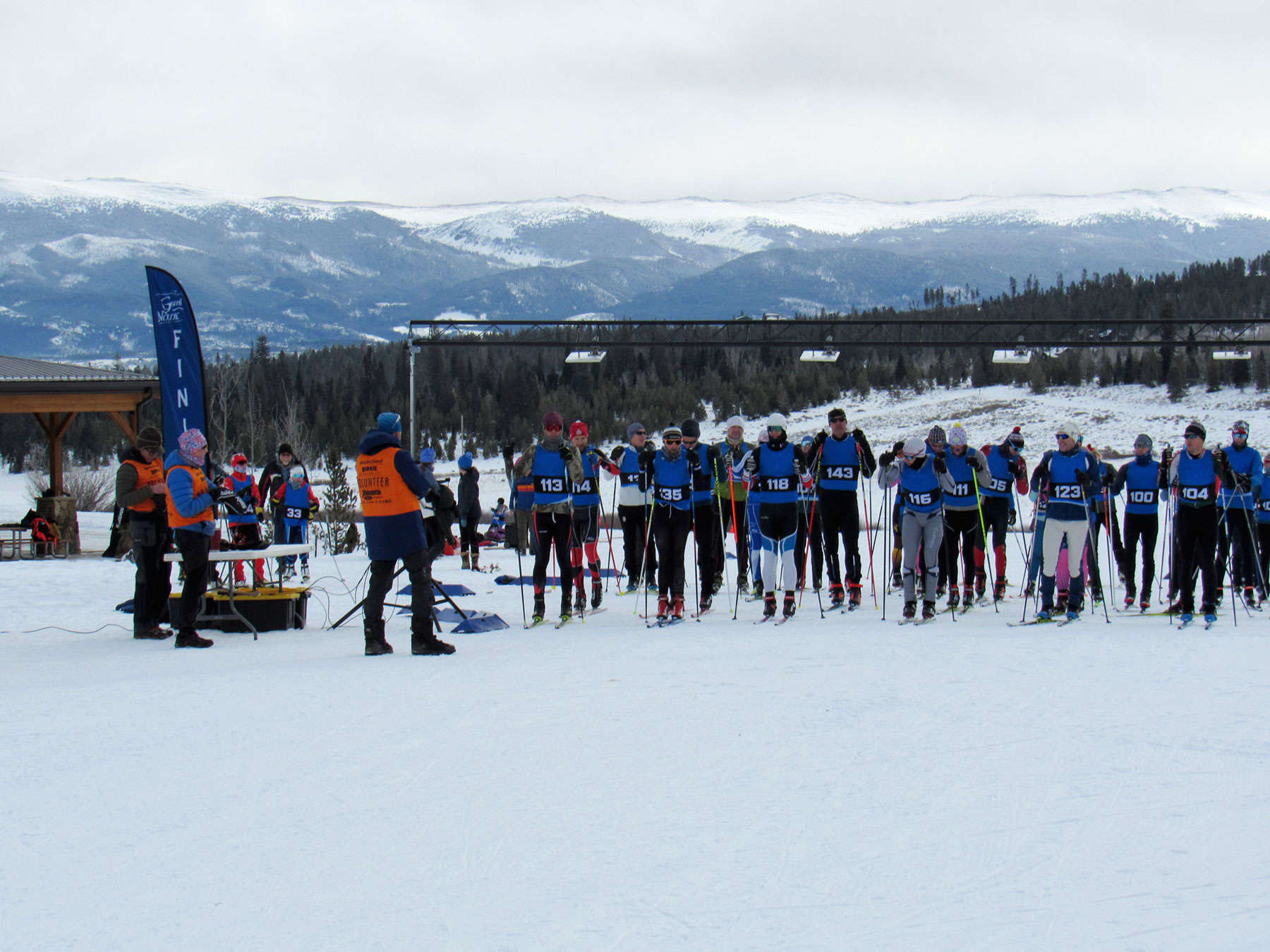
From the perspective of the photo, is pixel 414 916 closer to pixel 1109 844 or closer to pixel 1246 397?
pixel 1109 844

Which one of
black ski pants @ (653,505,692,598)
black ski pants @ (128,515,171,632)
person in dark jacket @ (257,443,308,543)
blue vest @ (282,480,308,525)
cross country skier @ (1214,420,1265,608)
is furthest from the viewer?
blue vest @ (282,480,308,525)

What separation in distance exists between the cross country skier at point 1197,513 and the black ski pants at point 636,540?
5.35 m

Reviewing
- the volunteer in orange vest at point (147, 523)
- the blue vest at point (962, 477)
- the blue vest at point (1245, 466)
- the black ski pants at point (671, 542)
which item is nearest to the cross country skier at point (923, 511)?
the blue vest at point (962, 477)

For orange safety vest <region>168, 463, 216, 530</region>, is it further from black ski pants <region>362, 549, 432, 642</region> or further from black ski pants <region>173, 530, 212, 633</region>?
black ski pants <region>362, 549, 432, 642</region>

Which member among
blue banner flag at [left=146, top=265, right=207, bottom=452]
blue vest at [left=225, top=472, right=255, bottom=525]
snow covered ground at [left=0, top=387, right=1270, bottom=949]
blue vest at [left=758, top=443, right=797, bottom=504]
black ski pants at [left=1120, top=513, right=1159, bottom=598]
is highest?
blue banner flag at [left=146, top=265, right=207, bottom=452]

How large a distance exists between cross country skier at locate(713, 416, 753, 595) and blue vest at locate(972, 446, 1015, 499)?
2.81m

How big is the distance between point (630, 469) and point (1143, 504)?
577 centimetres

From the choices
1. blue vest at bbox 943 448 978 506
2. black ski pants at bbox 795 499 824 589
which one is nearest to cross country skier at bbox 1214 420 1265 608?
blue vest at bbox 943 448 978 506

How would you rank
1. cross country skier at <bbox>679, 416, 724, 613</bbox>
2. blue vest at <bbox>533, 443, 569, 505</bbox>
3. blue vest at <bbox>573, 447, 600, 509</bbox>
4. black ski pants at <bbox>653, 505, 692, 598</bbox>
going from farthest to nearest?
blue vest at <bbox>573, 447, 600, 509</bbox> < cross country skier at <bbox>679, 416, 724, 613</bbox> < black ski pants at <bbox>653, 505, 692, 598</bbox> < blue vest at <bbox>533, 443, 569, 505</bbox>

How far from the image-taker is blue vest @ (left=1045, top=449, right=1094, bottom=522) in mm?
10297

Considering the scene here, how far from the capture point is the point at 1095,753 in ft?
18.4

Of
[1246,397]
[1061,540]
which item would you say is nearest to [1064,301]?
[1246,397]

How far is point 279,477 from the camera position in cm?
1536

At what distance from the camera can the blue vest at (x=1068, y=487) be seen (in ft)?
33.8
